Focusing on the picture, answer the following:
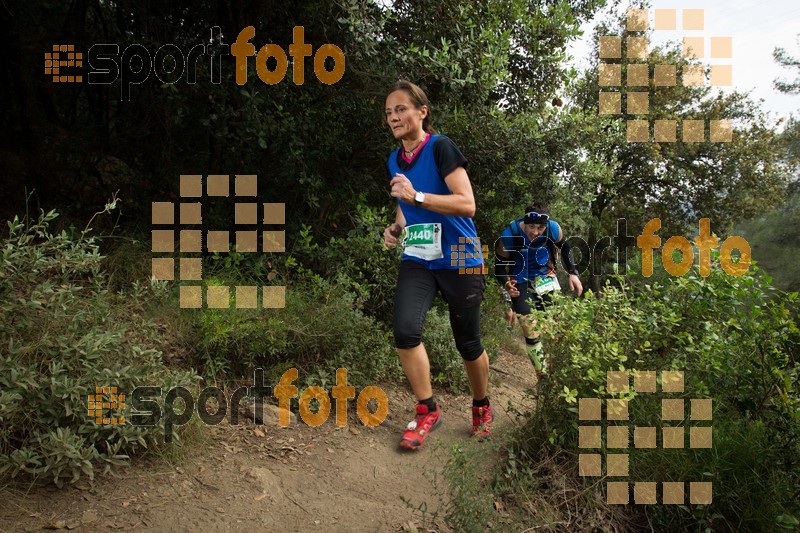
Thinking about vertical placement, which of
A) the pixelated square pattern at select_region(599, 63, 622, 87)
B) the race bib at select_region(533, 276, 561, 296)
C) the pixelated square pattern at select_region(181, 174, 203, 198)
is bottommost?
the race bib at select_region(533, 276, 561, 296)

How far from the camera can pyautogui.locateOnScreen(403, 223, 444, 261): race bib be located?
3.69 metres

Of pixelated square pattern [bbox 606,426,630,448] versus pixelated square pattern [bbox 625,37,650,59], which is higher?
pixelated square pattern [bbox 625,37,650,59]

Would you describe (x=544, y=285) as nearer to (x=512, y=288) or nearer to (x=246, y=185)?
(x=512, y=288)

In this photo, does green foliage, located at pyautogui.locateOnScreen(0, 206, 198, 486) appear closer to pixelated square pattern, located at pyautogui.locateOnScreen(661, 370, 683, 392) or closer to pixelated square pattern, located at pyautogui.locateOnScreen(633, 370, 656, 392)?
pixelated square pattern, located at pyautogui.locateOnScreen(633, 370, 656, 392)

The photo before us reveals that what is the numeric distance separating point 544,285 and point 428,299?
84.2 inches

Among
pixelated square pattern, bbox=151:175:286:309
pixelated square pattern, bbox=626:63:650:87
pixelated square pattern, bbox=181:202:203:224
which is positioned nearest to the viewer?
pixelated square pattern, bbox=151:175:286:309

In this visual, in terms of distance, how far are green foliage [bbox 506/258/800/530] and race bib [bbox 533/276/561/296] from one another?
1.44 meters

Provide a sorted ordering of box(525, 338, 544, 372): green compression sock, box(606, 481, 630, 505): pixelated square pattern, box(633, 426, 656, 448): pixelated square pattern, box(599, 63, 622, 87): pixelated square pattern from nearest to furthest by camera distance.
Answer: box(606, 481, 630, 505): pixelated square pattern
box(633, 426, 656, 448): pixelated square pattern
box(525, 338, 544, 372): green compression sock
box(599, 63, 622, 87): pixelated square pattern

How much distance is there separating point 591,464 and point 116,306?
3.44 metres

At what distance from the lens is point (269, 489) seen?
10.6 ft

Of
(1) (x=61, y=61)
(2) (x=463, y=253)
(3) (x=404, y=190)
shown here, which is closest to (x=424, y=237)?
(2) (x=463, y=253)

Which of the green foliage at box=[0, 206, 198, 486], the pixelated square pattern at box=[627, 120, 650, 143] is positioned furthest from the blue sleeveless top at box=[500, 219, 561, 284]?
the pixelated square pattern at box=[627, 120, 650, 143]

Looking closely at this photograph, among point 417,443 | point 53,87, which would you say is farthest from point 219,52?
point 417,443

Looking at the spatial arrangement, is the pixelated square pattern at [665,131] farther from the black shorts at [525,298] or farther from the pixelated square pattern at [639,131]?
the black shorts at [525,298]
